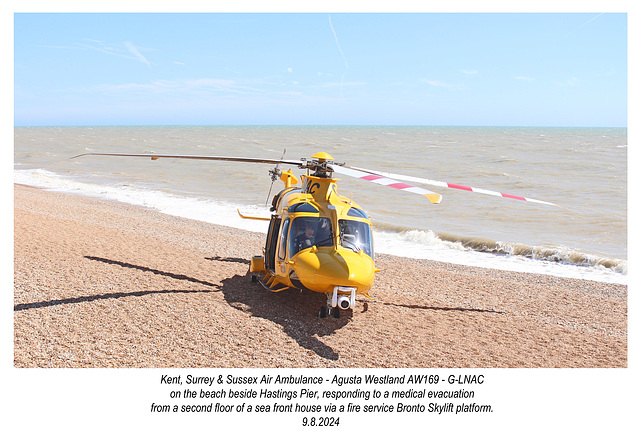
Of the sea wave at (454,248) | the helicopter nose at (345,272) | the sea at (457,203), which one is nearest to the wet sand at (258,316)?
the helicopter nose at (345,272)

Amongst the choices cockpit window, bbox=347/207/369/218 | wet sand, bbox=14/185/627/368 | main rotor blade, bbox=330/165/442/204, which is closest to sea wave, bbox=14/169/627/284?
wet sand, bbox=14/185/627/368

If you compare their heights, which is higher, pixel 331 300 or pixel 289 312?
pixel 331 300

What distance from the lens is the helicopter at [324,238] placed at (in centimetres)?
640

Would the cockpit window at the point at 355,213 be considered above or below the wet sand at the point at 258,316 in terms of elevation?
above

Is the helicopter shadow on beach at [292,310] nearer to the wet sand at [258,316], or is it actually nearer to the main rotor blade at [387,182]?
the wet sand at [258,316]

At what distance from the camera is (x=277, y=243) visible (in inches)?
304

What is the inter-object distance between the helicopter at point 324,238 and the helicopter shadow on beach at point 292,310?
0.66ft

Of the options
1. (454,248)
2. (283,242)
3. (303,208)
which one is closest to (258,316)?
(283,242)

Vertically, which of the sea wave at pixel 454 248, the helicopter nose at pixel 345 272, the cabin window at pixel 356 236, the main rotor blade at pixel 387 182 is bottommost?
the sea wave at pixel 454 248

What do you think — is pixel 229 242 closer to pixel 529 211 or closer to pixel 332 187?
pixel 332 187

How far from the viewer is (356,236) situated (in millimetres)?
7250

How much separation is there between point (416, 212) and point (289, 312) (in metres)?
14.1

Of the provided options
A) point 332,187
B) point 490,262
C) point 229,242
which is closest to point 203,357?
point 332,187
